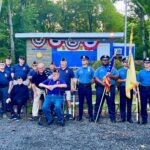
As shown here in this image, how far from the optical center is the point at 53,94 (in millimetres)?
11539

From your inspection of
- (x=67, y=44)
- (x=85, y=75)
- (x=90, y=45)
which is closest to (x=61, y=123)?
(x=85, y=75)

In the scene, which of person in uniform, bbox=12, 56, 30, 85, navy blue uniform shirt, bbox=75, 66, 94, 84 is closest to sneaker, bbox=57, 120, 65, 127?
navy blue uniform shirt, bbox=75, 66, 94, 84

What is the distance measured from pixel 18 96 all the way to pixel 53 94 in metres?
1.07

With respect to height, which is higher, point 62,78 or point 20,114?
point 62,78

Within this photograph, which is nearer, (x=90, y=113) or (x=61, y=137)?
(x=61, y=137)

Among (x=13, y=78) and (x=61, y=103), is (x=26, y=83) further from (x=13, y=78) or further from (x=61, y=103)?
(x=61, y=103)

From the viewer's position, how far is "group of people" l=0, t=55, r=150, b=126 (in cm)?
1139

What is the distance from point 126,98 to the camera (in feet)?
38.1

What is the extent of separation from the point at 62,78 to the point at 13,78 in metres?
1.44

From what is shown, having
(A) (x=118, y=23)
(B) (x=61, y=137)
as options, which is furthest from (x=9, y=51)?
(B) (x=61, y=137)

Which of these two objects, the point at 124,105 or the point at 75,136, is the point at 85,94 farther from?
the point at 75,136

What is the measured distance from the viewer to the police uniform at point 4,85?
40.5 ft

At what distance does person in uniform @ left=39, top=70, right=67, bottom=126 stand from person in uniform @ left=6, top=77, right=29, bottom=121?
0.70 meters

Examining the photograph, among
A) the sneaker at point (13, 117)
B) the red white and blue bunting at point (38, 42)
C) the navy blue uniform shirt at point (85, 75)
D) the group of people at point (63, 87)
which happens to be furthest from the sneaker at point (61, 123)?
the red white and blue bunting at point (38, 42)
